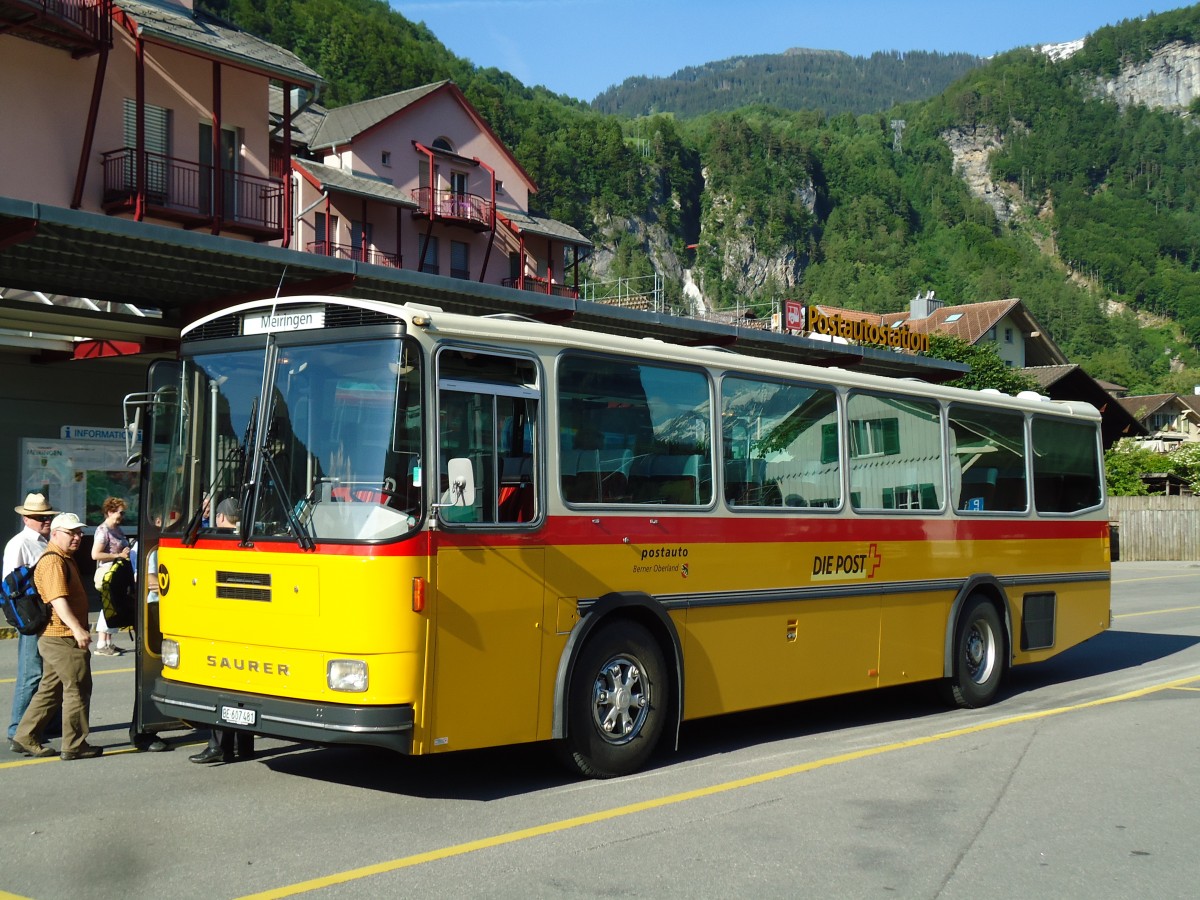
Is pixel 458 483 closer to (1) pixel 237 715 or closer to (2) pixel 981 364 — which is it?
(1) pixel 237 715

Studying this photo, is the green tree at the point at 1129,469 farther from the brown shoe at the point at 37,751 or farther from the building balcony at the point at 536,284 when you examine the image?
the brown shoe at the point at 37,751

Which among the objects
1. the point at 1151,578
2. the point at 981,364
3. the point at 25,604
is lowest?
the point at 1151,578

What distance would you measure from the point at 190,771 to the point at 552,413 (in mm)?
3239

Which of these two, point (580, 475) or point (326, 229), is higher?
point (326, 229)

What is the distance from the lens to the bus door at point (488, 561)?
706 centimetres

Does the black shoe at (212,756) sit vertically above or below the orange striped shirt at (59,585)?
below

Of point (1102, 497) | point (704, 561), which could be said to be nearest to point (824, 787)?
point (704, 561)

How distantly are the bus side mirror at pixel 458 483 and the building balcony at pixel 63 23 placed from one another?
2048 cm

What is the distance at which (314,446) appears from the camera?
718 cm

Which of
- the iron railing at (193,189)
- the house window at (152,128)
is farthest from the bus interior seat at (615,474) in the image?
the house window at (152,128)

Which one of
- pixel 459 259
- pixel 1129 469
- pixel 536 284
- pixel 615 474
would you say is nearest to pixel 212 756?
pixel 615 474

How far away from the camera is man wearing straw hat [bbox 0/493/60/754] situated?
8938mm

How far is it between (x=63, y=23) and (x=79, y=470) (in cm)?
850

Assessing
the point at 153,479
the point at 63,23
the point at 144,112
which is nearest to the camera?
the point at 153,479
